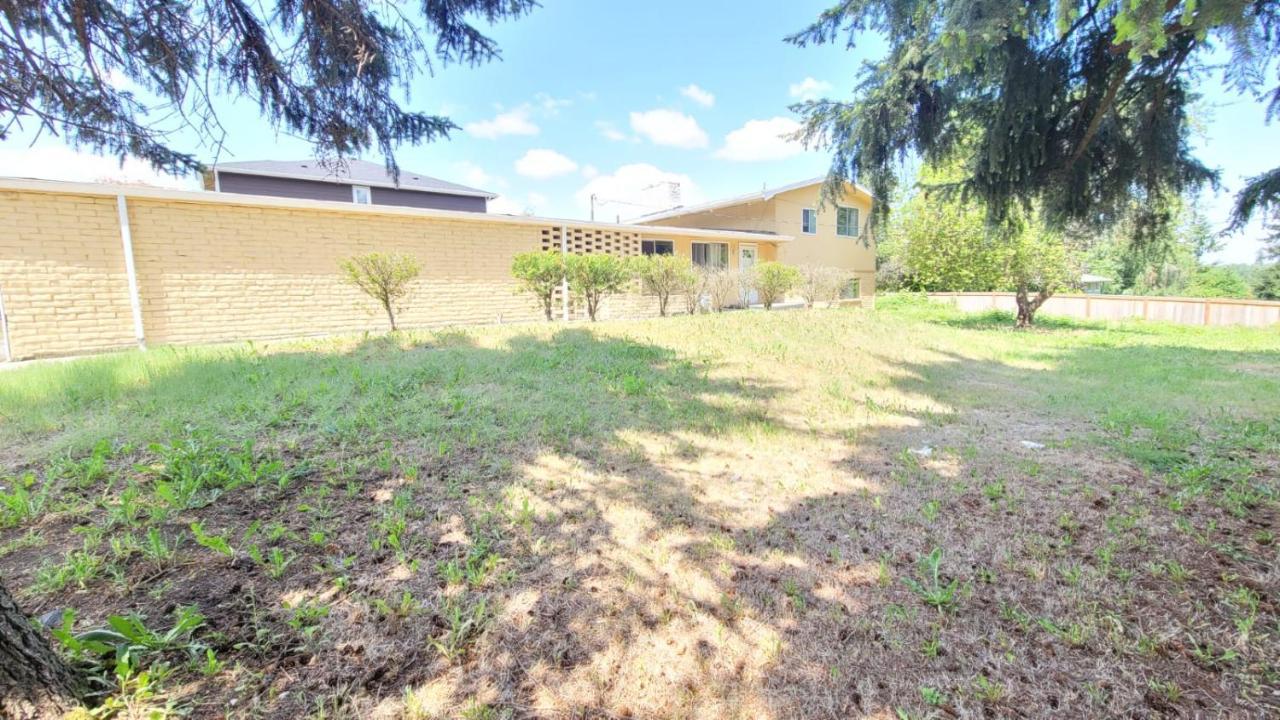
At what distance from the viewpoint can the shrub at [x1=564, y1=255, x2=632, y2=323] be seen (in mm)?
10500

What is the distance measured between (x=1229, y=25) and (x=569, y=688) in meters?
3.98

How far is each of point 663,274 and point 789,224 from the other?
9474mm

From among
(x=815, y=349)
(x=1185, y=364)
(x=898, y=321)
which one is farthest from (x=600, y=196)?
(x=1185, y=364)

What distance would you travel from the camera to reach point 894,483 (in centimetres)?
325

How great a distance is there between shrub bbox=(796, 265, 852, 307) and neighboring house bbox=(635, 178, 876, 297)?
3.67 metres

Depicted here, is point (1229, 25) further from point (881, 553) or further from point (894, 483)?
point (881, 553)

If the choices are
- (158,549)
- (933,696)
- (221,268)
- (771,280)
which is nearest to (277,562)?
(158,549)

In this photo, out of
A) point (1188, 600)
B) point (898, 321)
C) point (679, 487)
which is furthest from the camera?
point (898, 321)

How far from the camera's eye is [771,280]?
13.3 metres

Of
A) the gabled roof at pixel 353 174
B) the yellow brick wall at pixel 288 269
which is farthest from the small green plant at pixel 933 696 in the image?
the gabled roof at pixel 353 174

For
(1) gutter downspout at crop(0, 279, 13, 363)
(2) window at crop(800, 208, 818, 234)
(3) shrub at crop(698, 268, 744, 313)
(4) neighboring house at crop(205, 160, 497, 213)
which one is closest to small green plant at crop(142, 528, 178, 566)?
(1) gutter downspout at crop(0, 279, 13, 363)

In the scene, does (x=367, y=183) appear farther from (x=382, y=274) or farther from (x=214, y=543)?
(x=214, y=543)

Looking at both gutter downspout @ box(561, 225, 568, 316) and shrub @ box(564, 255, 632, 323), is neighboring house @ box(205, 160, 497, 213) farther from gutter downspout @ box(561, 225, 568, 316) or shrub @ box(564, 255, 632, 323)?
shrub @ box(564, 255, 632, 323)

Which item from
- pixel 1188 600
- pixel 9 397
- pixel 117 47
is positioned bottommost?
pixel 1188 600
